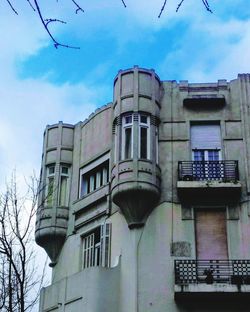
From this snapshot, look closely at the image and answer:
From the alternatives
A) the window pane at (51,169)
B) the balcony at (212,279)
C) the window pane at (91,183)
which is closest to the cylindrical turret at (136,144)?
the window pane at (91,183)

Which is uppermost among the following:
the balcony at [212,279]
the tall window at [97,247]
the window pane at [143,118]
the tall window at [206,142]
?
the window pane at [143,118]

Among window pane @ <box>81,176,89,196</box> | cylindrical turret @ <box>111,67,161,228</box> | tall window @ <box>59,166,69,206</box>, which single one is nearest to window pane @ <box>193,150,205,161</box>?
cylindrical turret @ <box>111,67,161,228</box>

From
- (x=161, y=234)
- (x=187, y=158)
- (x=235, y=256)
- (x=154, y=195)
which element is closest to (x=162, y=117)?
(x=187, y=158)

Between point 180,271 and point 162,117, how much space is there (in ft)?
20.4

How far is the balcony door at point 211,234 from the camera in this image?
18.4 metres

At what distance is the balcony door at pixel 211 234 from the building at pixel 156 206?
0.03m

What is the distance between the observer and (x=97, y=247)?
20.6 metres

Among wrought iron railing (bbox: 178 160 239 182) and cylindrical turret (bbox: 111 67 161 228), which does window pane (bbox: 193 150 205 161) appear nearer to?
wrought iron railing (bbox: 178 160 239 182)

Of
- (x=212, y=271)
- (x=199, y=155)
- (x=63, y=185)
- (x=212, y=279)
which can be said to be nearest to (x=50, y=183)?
(x=63, y=185)

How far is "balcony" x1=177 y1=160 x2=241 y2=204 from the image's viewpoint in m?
18.8

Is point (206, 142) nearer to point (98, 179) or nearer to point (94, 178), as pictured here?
point (98, 179)

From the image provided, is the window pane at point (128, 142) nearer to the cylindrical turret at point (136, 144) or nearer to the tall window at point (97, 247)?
the cylindrical turret at point (136, 144)

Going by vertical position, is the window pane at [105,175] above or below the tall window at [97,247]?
above

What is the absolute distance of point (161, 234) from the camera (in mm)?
18812
